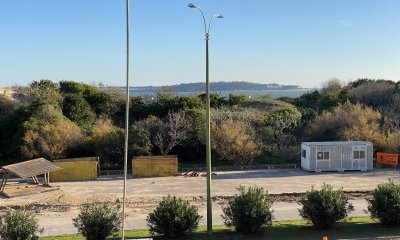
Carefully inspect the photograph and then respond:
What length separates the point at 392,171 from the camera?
34875mm

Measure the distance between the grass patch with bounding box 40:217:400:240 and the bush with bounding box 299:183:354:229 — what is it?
1.18 ft

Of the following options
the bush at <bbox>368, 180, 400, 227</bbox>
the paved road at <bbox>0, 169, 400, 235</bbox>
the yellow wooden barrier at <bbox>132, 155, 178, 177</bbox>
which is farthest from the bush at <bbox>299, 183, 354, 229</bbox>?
the yellow wooden barrier at <bbox>132, 155, 178, 177</bbox>

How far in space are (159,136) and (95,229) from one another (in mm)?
22618

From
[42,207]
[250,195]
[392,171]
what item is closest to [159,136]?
[42,207]

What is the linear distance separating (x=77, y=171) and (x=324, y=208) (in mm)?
21023

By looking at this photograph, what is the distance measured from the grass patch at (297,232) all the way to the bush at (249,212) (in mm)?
363

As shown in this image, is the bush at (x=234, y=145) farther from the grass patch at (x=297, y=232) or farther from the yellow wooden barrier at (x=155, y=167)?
the grass patch at (x=297, y=232)

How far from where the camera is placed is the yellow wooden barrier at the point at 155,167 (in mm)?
33875

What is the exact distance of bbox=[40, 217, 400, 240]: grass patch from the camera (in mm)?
16109

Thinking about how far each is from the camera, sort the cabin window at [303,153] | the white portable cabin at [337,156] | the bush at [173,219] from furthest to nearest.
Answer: the cabin window at [303,153], the white portable cabin at [337,156], the bush at [173,219]

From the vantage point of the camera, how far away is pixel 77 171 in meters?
33.0

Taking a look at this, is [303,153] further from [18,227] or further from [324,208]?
[18,227]

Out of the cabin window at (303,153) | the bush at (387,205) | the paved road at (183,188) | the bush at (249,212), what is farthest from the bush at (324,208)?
the cabin window at (303,153)

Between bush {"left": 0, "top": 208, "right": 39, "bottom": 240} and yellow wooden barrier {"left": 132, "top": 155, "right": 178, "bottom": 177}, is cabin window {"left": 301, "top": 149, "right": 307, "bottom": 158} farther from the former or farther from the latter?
bush {"left": 0, "top": 208, "right": 39, "bottom": 240}
